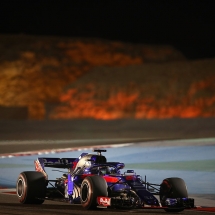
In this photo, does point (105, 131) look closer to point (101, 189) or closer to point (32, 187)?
point (32, 187)

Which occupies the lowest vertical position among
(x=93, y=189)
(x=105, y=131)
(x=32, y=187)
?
(x=93, y=189)

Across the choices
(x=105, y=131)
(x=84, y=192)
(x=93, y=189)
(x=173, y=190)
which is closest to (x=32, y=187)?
(x=84, y=192)

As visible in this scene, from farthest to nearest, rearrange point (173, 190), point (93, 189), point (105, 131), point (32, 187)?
point (105, 131) < point (32, 187) < point (173, 190) < point (93, 189)

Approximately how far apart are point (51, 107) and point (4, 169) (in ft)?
203

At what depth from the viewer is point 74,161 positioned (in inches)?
661

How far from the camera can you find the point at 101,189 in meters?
14.4

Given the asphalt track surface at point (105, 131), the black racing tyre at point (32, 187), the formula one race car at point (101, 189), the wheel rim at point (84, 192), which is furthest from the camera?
the asphalt track surface at point (105, 131)

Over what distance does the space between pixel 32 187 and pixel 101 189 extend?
1.92 meters

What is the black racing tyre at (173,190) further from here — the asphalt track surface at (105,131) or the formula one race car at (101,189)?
the asphalt track surface at (105,131)

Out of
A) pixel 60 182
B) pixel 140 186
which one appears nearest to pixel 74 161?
pixel 60 182

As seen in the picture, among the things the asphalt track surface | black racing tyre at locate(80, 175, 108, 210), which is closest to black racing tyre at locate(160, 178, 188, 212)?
black racing tyre at locate(80, 175, 108, 210)

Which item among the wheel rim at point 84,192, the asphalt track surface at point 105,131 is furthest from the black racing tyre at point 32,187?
the asphalt track surface at point 105,131

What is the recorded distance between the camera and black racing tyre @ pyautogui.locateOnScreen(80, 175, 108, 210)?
14.4 meters

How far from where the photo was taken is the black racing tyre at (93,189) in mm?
14375
